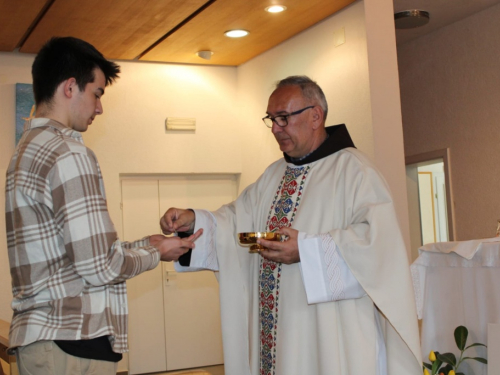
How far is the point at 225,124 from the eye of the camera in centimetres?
769

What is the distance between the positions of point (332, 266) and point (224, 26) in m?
3.86

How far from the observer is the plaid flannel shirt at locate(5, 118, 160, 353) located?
2041 millimetres

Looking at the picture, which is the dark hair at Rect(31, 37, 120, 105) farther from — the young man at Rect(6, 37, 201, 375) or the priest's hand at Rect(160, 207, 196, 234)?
the priest's hand at Rect(160, 207, 196, 234)

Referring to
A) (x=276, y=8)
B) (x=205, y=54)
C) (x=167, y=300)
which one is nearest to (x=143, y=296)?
(x=167, y=300)

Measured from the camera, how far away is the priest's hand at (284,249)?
Answer: 280 cm

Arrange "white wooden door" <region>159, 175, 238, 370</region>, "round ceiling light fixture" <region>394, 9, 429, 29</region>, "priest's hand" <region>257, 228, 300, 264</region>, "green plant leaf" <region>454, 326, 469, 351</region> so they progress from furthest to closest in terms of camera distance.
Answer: "white wooden door" <region>159, 175, 238, 370</region>, "round ceiling light fixture" <region>394, 9, 429, 29</region>, "green plant leaf" <region>454, 326, 469, 351</region>, "priest's hand" <region>257, 228, 300, 264</region>

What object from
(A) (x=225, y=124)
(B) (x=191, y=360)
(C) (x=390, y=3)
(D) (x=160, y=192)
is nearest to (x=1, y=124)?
(D) (x=160, y=192)

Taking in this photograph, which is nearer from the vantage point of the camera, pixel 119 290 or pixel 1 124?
pixel 119 290

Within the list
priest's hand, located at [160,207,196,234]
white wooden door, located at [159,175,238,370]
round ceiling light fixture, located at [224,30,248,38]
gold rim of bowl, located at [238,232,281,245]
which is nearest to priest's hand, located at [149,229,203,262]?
gold rim of bowl, located at [238,232,281,245]

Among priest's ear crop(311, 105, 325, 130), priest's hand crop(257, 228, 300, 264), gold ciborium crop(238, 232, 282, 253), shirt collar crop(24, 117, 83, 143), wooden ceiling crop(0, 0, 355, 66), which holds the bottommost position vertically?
priest's hand crop(257, 228, 300, 264)

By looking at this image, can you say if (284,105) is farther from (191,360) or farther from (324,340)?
(191,360)

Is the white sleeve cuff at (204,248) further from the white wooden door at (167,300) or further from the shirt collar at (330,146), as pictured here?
the white wooden door at (167,300)

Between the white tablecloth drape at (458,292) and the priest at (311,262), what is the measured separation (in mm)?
1197

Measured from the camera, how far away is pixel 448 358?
3945mm
